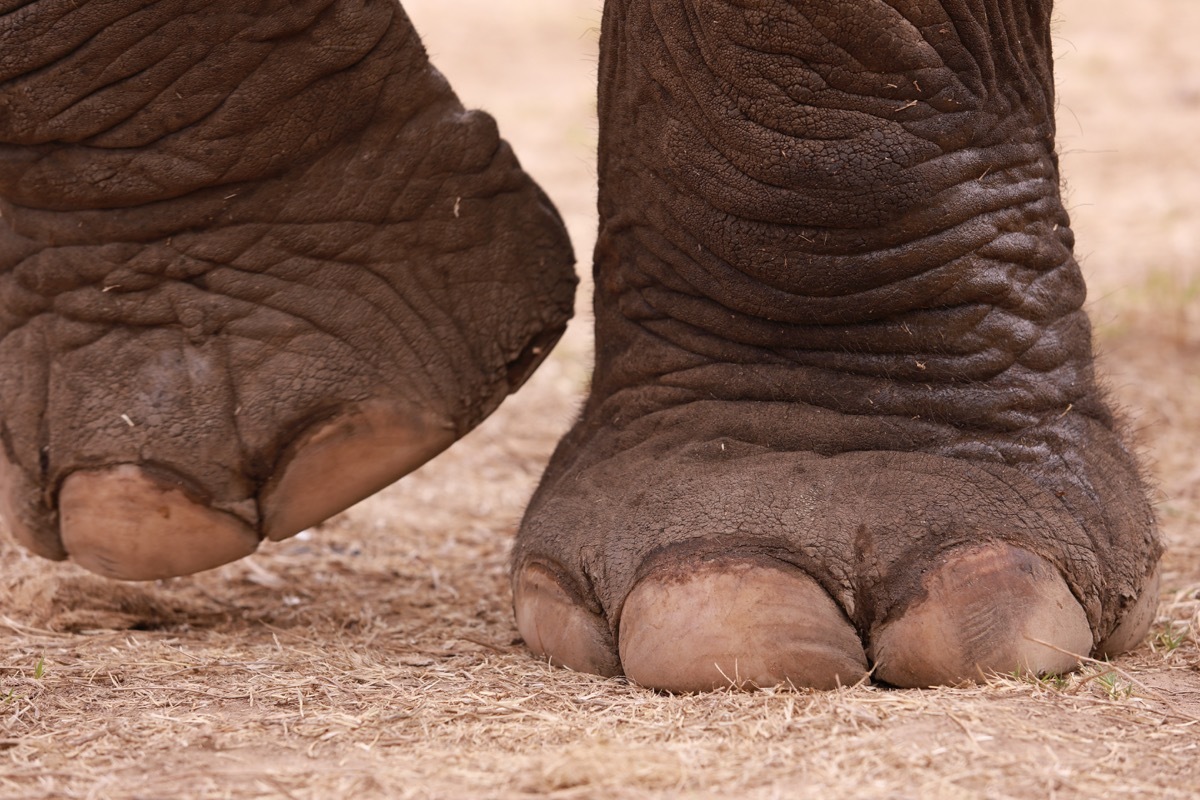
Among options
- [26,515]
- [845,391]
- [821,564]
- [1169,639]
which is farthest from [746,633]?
[26,515]

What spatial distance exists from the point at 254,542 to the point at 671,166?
2.46ft

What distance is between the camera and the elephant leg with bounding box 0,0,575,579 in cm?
192

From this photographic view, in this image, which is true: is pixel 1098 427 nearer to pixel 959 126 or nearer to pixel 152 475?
pixel 959 126

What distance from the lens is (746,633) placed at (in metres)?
1.61

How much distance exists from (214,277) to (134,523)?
1.13ft

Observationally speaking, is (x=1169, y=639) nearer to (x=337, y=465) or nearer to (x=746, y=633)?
(x=746, y=633)

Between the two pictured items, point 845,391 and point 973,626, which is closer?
point 973,626

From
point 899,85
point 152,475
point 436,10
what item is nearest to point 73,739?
point 152,475

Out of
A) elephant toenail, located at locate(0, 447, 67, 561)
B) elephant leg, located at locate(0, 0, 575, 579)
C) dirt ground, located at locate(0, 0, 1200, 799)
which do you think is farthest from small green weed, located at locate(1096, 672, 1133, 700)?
elephant toenail, located at locate(0, 447, 67, 561)

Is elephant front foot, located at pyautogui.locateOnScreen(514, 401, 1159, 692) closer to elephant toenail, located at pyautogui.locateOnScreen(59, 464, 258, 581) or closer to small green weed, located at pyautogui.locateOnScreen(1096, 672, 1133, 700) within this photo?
small green weed, located at pyautogui.locateOnScreen(1096, 672, 1133, 700)

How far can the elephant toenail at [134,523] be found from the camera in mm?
1916

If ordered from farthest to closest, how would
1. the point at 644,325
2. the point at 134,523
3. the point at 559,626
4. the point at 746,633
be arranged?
the point at 644,325 → the point at 134,523 → the point at 559,626 → the point at 746,633

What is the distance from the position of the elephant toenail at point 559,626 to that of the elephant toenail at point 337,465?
10.3 inches

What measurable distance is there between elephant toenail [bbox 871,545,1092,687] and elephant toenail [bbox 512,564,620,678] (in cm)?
32
